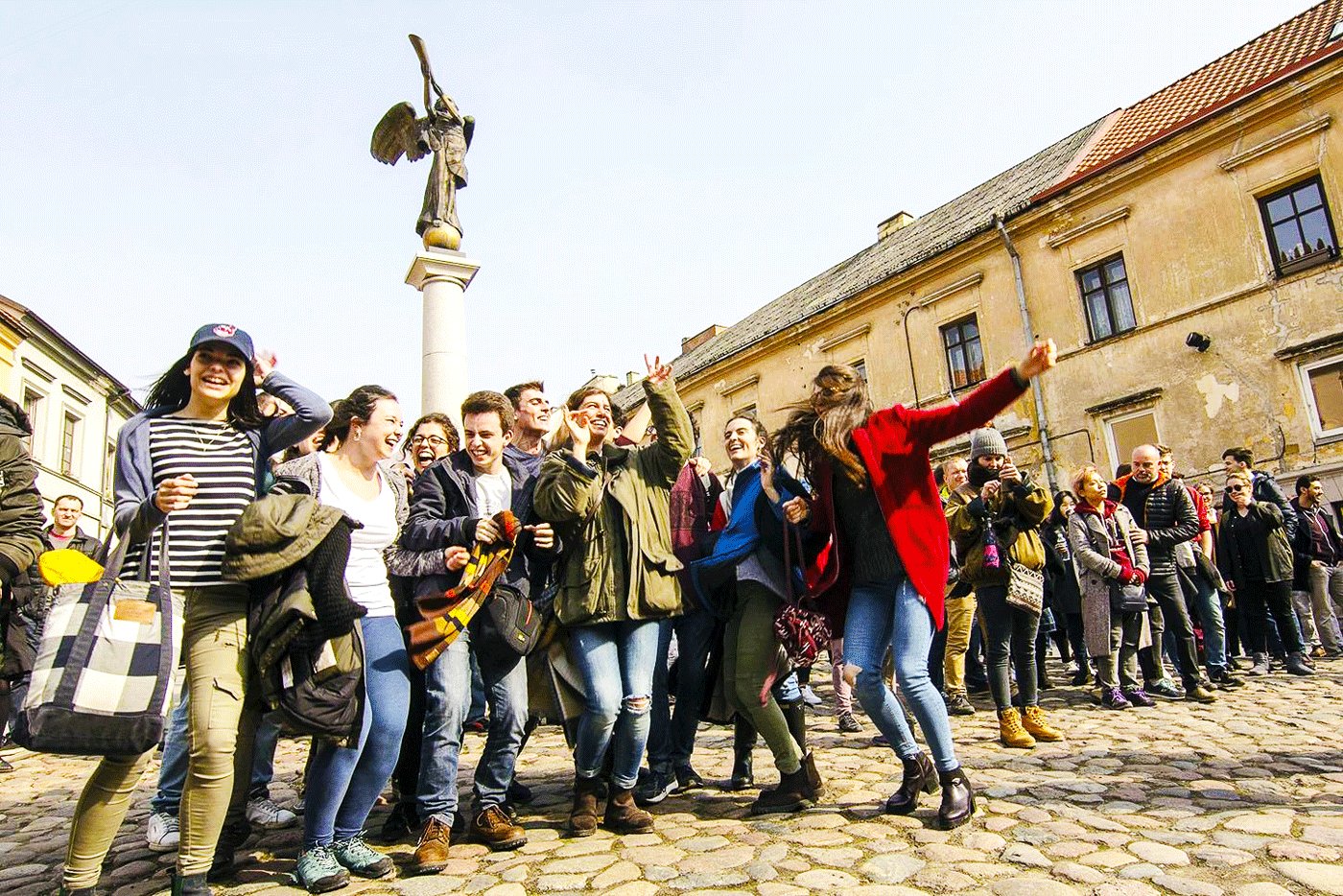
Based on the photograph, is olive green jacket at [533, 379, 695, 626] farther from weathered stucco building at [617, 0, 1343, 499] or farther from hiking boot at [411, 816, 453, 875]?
weathered stucco building at [617, 0, 1343, 499]

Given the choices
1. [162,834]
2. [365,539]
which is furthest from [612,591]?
[162,834]

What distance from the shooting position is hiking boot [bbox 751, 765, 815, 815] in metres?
3.67

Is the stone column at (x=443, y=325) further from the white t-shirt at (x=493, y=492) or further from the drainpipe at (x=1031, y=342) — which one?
the drainpipe at (x=1031, y=342)

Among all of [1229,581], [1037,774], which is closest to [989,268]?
[1229,581]

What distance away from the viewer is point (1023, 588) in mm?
5402

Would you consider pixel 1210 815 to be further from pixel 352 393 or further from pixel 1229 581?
pixel 1229 581

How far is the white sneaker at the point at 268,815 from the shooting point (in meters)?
3.89

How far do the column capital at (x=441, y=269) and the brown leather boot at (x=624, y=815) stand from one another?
7980 mm

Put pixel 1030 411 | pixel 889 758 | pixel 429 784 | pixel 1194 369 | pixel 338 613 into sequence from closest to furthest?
pixel 338 613 < pixel 429 784 < pixel 889 758 < pixel 1194 369 < pixel 1030 411

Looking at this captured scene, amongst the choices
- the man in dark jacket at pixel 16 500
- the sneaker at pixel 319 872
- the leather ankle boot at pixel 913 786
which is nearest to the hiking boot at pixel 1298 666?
the leather ankle boot at pixel 913 786

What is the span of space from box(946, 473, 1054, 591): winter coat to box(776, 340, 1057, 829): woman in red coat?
6.76ft

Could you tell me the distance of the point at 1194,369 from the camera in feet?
56.7

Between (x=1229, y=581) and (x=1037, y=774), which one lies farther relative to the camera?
(x=1229, y=581)

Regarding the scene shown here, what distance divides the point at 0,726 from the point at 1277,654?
11363 millimetres
